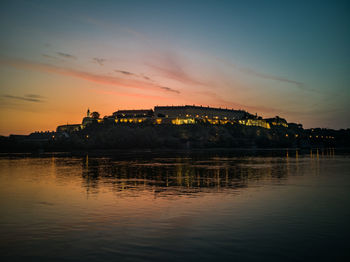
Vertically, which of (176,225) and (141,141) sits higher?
(141,141)

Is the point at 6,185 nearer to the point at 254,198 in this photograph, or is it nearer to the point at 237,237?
the point at 254,198

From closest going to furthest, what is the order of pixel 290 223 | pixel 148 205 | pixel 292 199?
pixel 290 223, pixel 148 205, pixel 292 199

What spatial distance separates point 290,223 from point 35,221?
11749 millimetres

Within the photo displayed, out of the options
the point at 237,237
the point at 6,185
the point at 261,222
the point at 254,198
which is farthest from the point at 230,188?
the point at 6,185

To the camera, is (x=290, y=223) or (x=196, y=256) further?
(x=290, y=223)

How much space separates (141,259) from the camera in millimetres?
9711

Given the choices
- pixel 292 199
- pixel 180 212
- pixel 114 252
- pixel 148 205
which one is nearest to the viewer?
pixel 114 252

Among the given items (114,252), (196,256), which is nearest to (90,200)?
(114,252)

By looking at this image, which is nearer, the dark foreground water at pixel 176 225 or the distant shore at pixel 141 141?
the dark foreground water at pixel 176 225

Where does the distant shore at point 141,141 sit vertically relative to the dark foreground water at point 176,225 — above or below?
above

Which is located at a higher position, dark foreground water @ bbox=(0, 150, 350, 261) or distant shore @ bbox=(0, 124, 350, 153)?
distant shore @ bbox=(0, 124, 350, 153)

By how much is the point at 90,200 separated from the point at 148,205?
4.47 metres

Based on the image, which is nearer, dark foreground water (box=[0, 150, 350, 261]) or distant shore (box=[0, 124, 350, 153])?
dark foreground water (box=[0, 150, 350, 261])

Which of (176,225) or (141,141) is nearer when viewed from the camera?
(176,225)
